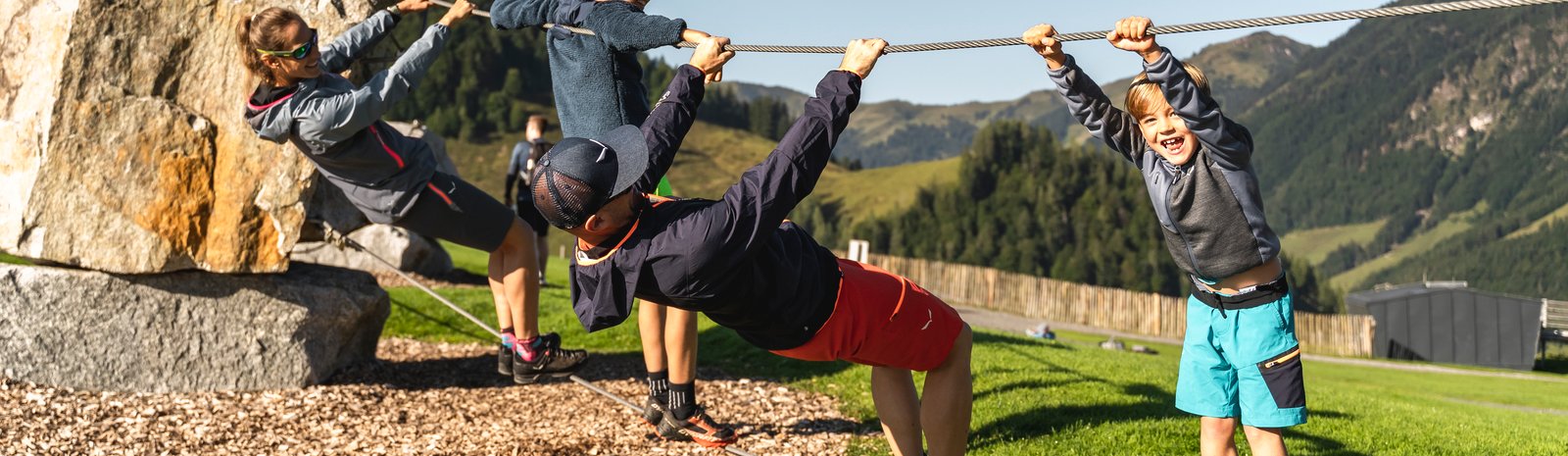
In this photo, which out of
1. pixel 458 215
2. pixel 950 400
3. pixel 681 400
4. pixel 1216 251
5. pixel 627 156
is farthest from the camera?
pixel 458 215

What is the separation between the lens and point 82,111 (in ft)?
21.0

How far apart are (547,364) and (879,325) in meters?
2.70

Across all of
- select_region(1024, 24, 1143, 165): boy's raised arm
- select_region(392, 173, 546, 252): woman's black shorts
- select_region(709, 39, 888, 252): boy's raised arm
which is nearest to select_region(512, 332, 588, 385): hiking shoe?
select_region(392, 173, 546, 252): woman's black shorts

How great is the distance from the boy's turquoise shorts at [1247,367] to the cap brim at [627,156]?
1930 mm

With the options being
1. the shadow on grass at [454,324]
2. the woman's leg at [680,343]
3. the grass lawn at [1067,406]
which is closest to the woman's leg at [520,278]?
the woman's leg at [680,343]

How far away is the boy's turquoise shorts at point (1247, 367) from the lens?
3809 mm

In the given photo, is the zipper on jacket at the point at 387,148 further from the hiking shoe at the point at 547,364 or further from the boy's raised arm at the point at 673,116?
the boy's raised arm at the point at 673,116

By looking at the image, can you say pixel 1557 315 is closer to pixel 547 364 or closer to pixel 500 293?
pixel 547 364

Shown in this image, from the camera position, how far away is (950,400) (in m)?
4.18

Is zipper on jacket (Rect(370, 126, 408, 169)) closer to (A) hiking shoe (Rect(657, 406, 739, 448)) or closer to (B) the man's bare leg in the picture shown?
(A) hiking shoe (Rect(657, 406, 739, 448))

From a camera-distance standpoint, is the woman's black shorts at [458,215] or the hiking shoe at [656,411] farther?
the woman's black shorts at [458,215]

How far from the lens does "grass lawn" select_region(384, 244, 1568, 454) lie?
5754 millimetres

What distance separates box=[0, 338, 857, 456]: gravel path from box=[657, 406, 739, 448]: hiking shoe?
0.14m

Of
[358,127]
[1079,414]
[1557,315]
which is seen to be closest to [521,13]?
[358,127]
